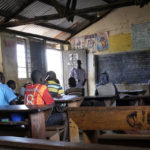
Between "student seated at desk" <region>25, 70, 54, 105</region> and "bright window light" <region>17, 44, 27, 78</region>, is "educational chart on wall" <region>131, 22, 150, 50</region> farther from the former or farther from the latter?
"student seated at desk" <region>25, 70, 54, 105</region>

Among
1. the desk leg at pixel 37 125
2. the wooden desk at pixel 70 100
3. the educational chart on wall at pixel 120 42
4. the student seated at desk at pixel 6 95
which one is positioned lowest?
the desk leg at pixel 37 125

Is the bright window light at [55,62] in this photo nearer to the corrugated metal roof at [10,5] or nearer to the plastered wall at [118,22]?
the plastered wall at [118,22]

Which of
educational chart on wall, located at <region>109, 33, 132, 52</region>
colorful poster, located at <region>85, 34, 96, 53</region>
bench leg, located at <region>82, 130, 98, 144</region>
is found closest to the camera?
bench leg, located at <region>82, 130, 98, 144</region>

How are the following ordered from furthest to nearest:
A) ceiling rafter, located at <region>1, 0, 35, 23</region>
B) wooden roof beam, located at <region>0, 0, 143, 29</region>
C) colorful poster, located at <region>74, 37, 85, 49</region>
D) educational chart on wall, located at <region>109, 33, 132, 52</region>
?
colorful poster, located at <region>74, 37, 85, 49</region>, educational chart on wall, located at <region>109, 33, 132, 52</region>, ceiling rafter, located at <region>1, 0, 35, 23</region>, wooden roof beam, located at <region>0, 0, 143, 29</region>

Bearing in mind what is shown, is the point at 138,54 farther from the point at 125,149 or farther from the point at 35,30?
the point at 125,149

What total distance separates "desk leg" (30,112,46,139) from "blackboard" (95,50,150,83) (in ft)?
18.1

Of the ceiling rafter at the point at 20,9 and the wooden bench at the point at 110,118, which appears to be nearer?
the wooden bench at the point at 110,118

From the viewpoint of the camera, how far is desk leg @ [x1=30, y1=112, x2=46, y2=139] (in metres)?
2.41

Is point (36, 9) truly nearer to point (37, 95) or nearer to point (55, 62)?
point (55, 62)

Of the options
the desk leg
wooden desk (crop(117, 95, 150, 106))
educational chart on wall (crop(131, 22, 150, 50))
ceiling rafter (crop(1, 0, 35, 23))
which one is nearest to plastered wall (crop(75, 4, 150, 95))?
educational chart on wall (crop(131, 22, 150, 50))

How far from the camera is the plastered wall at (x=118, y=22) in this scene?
24.5 feet

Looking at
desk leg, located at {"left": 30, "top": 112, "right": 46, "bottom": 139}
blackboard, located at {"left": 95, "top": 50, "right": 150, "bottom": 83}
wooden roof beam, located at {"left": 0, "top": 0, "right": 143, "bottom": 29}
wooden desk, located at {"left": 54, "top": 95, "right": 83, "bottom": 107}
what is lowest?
desk leg, located at {"left": 30, "top": 112, "right": 46, "bottom": 139}

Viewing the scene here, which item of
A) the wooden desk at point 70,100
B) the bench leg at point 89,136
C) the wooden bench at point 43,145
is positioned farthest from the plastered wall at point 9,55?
the wooden bench at point 43,145

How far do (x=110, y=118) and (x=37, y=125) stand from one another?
108cm
